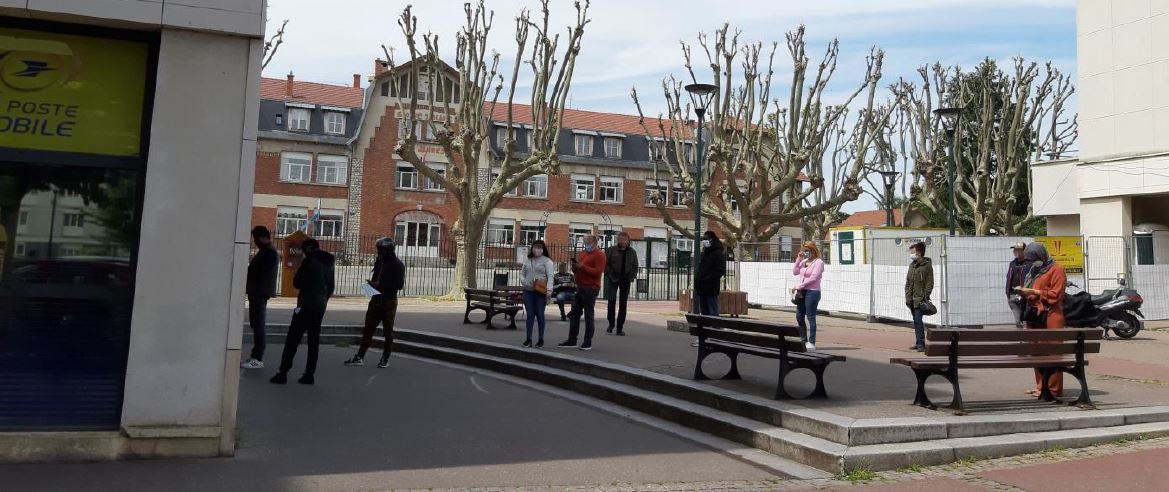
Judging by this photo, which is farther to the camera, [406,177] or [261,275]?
[406,177]

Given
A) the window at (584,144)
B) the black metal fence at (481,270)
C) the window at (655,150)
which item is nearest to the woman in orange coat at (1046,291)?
the black metal fence at (481,270)

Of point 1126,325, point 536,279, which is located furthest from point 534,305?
point 1126,325

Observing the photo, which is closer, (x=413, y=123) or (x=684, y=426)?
(x=684, y=426)

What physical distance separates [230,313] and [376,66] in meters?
45.1

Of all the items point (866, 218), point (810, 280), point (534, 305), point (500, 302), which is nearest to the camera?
point (810, 280)

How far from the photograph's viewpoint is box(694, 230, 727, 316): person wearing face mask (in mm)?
11227

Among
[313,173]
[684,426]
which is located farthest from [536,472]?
[313,173]

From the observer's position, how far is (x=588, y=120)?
168 feet

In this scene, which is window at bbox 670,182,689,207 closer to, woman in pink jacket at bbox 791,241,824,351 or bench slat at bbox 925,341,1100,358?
woman in pink jacket at bbox 791,241,824,351

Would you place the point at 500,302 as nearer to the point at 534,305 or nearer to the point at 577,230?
the point at 534,305

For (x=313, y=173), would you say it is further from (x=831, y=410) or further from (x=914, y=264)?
(x=831, y=410)

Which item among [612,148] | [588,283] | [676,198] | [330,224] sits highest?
[612,148]

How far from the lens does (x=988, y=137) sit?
105 feet

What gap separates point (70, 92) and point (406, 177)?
39695 mm
